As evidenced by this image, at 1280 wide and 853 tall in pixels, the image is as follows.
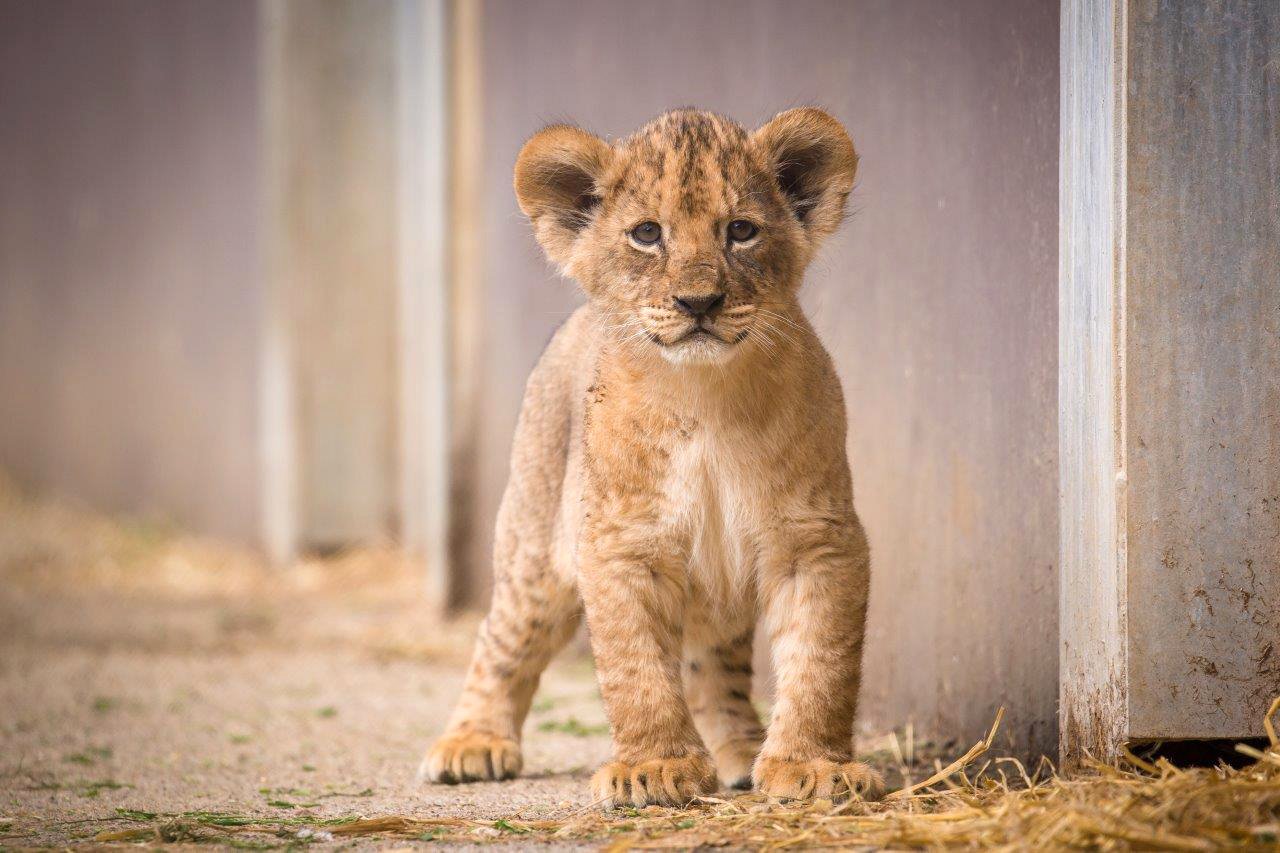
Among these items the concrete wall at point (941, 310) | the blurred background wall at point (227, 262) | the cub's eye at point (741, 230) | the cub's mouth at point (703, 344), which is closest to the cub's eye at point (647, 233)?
the cub's eye at point (741, 230)

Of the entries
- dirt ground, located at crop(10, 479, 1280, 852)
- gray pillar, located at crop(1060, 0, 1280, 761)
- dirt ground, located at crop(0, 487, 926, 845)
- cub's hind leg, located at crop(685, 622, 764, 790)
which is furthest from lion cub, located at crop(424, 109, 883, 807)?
gray pillar, located at crop(1060, 0, 1280, 761)

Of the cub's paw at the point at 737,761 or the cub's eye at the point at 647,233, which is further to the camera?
the cub's paw at the point at 737,761

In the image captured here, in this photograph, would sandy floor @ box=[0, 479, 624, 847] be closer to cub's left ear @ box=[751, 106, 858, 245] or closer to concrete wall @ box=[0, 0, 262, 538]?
concrete wall @ box=[0, 0, 262, 538]

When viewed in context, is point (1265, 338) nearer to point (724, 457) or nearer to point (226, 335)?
point (724, 457)

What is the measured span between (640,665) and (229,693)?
2.87 meters

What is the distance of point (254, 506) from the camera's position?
1045cm

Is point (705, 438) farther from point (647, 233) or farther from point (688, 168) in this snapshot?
point (688, 168)

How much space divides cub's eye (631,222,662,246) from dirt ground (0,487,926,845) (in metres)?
1.42

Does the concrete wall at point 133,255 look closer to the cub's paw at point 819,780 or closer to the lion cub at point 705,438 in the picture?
the lion cub at point 705,438

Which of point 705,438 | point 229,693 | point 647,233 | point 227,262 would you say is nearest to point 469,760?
point 705,438

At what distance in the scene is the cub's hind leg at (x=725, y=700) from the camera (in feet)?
13.9

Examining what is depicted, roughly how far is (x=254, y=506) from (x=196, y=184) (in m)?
2.42

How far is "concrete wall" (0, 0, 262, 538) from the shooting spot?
10516 millimetres

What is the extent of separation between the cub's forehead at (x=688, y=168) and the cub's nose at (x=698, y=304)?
10.5 inches
